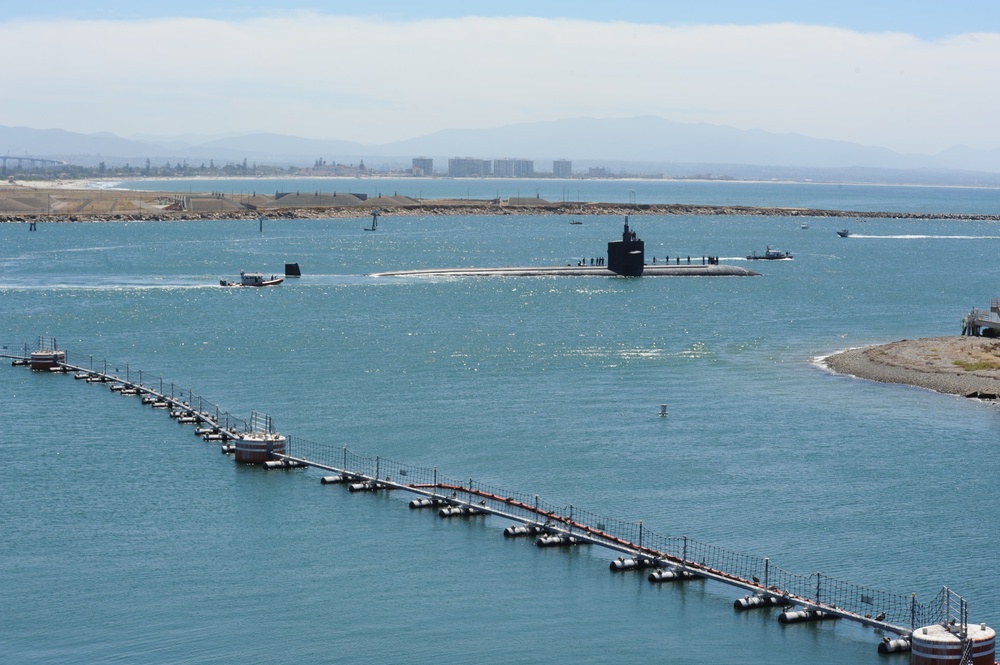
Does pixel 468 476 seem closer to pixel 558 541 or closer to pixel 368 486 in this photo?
pixel 368 486

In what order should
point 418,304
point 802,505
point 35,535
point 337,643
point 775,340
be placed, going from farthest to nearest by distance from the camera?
point 418,304, point 775,340, point 802,505, point 35,535, point 337,643

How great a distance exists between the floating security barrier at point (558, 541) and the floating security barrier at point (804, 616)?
807 cm

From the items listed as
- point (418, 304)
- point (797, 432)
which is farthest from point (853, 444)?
point (418, 304)

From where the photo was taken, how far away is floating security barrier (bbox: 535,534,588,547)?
44312 millimetres

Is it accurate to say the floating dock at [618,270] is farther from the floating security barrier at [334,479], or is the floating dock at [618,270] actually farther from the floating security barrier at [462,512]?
the floating security barrier at [462,512]

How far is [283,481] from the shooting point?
172 ft

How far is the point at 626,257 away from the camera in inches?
5064

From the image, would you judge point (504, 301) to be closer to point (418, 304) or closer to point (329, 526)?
point (418, 304)

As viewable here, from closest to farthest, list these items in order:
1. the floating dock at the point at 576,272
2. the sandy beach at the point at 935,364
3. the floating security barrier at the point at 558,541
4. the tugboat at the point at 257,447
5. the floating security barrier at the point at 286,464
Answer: the floating security barrier at the point at 558,541 < the floating security barrier at the point at 286,464 < the tugboat at the point at 257,447 < the sandy beach at the point at 935,364 < the floating dock at the point at 576,272

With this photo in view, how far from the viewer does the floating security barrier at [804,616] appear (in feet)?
125

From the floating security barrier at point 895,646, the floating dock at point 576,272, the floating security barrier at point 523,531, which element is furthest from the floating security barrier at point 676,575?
the floating dock at point 576,272

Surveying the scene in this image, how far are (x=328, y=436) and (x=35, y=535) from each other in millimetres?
15709

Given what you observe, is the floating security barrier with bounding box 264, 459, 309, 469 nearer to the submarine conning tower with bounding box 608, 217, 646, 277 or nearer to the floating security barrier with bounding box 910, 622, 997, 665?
the floating security barrier with bounding box 910, 622, 997, 665

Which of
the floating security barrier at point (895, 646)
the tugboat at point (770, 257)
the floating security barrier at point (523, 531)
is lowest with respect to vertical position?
the floating security barrier at point (895, 646)
